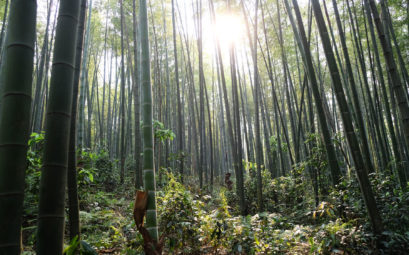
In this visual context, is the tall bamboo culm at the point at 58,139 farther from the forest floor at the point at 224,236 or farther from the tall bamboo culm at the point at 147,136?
the forest floor at the point at 224,236

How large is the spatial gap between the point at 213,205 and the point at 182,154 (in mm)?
1499

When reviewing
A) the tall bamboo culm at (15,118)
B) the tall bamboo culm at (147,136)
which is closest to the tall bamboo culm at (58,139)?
the tall bamboo culm at (15,118)

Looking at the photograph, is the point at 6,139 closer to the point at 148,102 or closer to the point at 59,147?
the point at 59,147

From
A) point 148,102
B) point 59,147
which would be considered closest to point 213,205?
point 148,102

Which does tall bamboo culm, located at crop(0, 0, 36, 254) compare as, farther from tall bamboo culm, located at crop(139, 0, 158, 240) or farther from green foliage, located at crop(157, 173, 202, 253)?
green foliage, located at crop(157, 173, 202, 253)

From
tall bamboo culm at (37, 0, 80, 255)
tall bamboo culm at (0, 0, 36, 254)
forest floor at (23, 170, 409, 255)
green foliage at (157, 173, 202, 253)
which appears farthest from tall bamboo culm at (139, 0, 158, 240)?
tall bamboo culm at (0, 0, 36, 254)

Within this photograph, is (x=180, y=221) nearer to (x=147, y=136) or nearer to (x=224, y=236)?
(x=224, y=236)

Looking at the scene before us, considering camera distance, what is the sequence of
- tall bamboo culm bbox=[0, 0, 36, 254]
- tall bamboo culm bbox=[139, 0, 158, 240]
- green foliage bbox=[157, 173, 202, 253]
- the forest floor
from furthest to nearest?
green foliage bbox=[157, 173, 202, 253] → the forest floor → tall bamboo culm bbox=[139, 0, 158, 240] → tall bamboo culm bbox=[0, 0, 36, 254]

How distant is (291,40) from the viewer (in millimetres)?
7508

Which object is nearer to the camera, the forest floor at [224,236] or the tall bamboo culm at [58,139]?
the tall bamboo culm at [58,139]

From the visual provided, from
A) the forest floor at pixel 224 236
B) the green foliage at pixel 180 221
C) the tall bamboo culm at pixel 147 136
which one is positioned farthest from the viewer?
the green foliage at pixel 180 221

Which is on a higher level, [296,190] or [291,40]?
[291,40]

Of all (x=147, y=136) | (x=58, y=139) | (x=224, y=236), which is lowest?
(x=224, y=236)

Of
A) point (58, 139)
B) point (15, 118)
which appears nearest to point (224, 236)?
point (58, 139)
